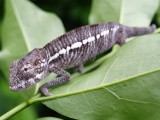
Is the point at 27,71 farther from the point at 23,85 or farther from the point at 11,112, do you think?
the point at 11,112

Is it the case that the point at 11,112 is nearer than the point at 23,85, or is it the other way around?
the point at 11,112

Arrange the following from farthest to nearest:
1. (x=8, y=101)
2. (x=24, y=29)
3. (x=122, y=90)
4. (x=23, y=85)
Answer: (x=8, y=101)
(x=24, y=29)
(x=23, y=85)
(x=122, y=90)

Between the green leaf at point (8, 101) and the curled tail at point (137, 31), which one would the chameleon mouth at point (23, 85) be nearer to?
the curled tail at point (137, 31)

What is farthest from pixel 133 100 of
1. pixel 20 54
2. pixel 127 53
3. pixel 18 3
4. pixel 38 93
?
pixel 18 3

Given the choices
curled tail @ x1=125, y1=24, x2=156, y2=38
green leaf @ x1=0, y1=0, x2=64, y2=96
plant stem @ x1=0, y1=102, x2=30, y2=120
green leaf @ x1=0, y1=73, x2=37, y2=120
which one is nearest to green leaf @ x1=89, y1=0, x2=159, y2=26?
curled tail @ x1=125, y1=24, x2=156, y2=38

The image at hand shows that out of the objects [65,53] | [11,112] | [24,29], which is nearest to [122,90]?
[11,112]

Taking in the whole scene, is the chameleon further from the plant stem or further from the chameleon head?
the plant stem

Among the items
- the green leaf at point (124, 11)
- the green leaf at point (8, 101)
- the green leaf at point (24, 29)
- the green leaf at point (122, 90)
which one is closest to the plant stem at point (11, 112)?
the green leaf at point (122, 90)
